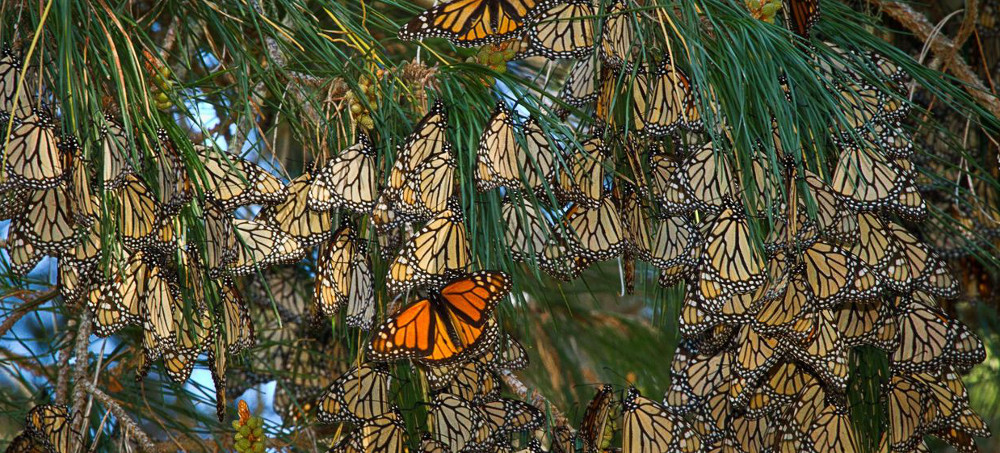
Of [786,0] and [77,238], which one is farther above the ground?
[786,0]

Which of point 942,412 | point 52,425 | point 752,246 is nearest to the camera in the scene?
point 752,246

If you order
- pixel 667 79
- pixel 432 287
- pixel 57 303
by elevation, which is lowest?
pixel 432 287

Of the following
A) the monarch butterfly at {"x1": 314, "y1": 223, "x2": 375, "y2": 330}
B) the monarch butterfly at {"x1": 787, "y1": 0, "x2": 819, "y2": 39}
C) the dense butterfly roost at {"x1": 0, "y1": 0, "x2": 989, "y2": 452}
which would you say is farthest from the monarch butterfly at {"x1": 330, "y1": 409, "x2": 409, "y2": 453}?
the monarch butterfly at {"x1": 787, "y1": 0, "x2": 819, "y2": 39}

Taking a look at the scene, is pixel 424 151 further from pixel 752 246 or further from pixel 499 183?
pixel 752 246

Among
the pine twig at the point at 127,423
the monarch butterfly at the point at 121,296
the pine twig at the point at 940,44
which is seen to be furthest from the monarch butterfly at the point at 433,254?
the pine twig at the point at 940,44

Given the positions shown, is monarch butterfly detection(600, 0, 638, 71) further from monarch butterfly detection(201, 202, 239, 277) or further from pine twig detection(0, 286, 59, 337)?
pine twig detection(0, 286, 59, 337)

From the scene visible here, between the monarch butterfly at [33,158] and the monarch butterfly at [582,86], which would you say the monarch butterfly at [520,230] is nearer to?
the monarch butterfly at [582,86]

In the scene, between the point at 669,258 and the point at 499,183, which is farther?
the point at 669,258

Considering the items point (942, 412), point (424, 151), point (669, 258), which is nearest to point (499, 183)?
point (424, 151)
